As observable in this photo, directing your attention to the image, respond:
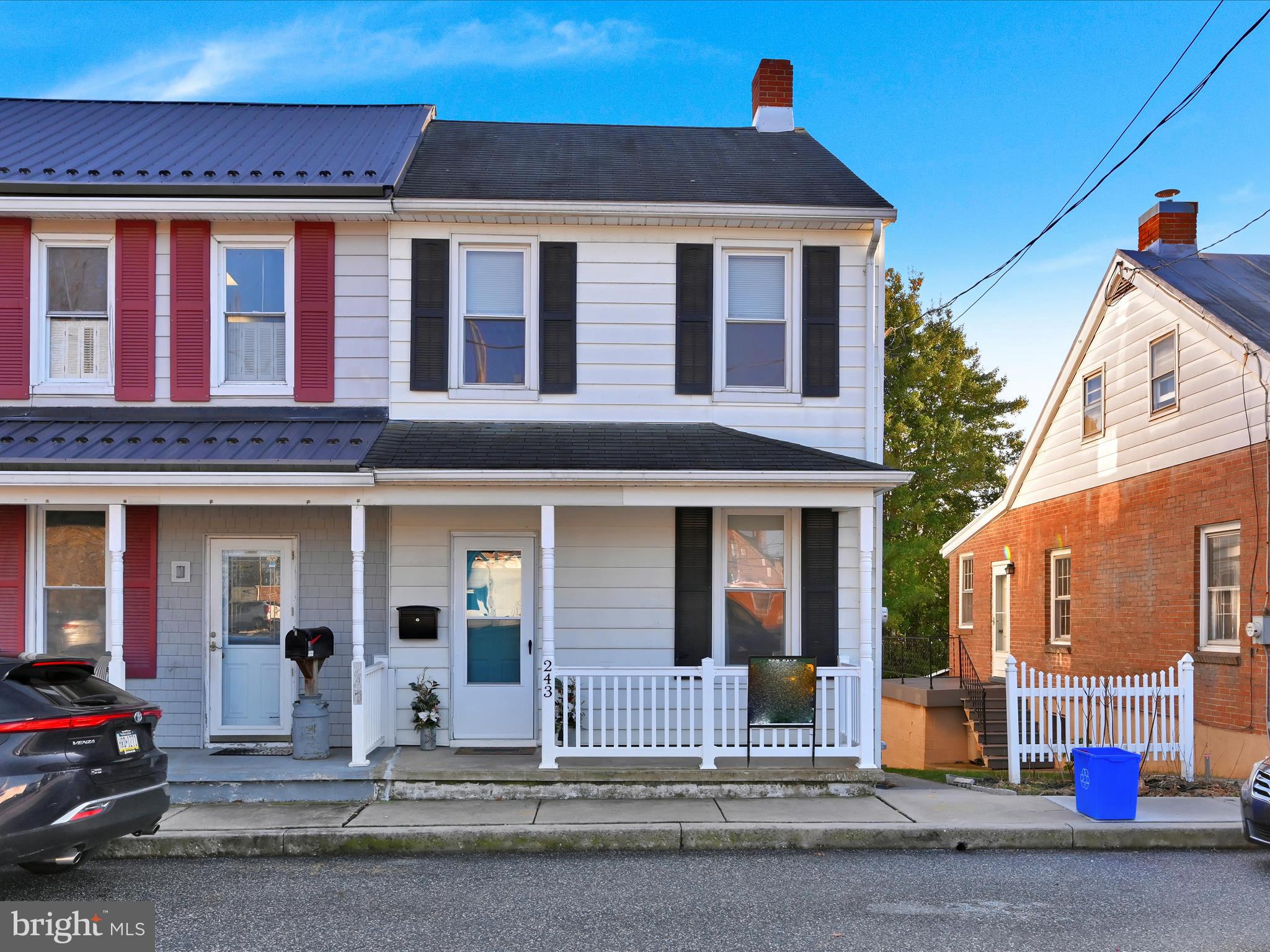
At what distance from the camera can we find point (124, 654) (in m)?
10.7

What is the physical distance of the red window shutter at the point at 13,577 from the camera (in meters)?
10.6

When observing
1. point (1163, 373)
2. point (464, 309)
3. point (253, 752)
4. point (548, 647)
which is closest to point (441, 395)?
point (464, 309)

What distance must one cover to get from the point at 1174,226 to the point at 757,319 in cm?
781

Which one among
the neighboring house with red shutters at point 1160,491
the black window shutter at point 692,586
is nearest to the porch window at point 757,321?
the black window shutter at point 692,586

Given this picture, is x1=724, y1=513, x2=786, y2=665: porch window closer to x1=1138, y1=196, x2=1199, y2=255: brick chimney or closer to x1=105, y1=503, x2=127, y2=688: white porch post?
x1=105, y1=503, x2=127, y2=688: white porch post

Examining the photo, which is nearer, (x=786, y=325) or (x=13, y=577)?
(x=13, y=577)

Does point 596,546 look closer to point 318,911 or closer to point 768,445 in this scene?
point 768,445

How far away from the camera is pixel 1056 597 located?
55.6 ft

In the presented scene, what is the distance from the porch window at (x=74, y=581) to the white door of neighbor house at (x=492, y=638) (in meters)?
3.59

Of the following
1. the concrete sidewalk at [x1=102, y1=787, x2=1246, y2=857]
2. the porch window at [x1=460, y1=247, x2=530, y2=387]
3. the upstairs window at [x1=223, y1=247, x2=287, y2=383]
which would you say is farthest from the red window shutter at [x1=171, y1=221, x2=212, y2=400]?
the concrete sidewalk at [x1=102, y1=787, x2=1246, y2=857]

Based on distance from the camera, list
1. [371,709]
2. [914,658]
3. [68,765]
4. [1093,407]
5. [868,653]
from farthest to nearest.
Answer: [914,658], [1093,407], [868,653], [371,709], [68,765]

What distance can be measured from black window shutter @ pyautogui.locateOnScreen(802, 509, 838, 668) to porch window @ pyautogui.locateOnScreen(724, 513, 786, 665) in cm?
26

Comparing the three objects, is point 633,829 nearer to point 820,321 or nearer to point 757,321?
point 757,321

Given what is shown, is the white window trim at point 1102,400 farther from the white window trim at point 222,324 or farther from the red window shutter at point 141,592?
the red window shutter at point 141,592
